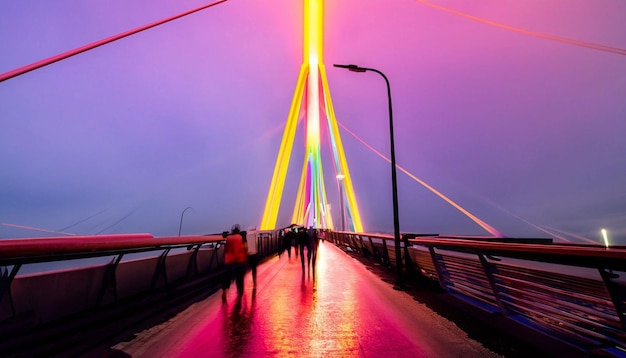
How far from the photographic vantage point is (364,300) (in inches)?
292

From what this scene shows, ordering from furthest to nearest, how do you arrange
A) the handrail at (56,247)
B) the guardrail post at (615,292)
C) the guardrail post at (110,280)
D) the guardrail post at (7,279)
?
the guardrail post at (110,280), the guardrail post at (7,279), the handrail at (56,247), the guardrail post at (615,292)

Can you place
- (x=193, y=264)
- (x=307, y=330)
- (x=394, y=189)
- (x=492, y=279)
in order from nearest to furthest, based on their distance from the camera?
1. (x=307, y=330)
2. (x=492, y=279)
3. (x=394, y=189)
4. (x=193, y=264)

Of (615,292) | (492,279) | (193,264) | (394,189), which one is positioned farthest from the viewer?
(193,264)

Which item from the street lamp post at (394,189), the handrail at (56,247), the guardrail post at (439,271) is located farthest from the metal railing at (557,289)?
the handrail at (56,247)

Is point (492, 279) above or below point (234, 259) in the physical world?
below

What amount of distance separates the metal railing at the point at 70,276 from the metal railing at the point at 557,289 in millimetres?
5987

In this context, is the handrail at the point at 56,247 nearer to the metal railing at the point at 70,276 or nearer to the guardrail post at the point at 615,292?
the metal railing at the point at 70,276

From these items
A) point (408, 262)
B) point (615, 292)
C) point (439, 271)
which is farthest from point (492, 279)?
point (408, 262)

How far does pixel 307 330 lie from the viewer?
5.10 m

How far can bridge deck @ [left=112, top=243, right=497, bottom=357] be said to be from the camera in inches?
165

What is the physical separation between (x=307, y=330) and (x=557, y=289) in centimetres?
337

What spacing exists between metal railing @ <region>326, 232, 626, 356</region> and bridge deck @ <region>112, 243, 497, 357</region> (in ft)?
3.33

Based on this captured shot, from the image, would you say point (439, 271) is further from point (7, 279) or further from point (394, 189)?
point (7, 279)

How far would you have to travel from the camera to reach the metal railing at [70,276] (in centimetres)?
439
